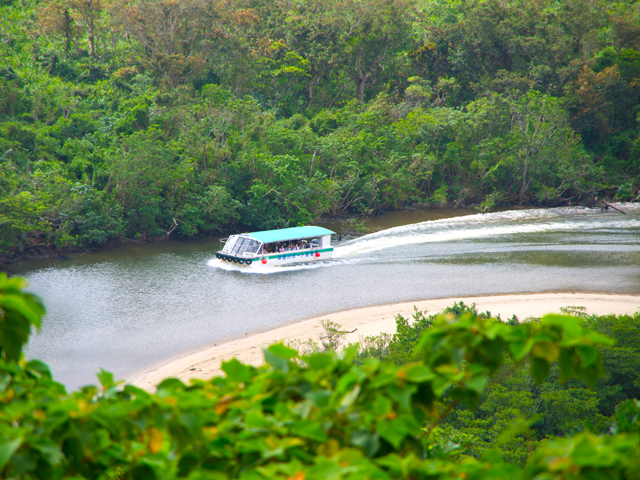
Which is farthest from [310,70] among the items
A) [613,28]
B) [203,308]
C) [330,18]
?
[203,308]

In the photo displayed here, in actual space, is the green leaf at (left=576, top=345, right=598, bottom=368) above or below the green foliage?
below

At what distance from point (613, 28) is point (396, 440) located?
5632cm

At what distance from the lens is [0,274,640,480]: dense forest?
2.33 meters

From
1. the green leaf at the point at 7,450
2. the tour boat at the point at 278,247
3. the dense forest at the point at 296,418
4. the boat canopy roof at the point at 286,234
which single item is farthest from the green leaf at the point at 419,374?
the boat canopy roof at the point at 286,234

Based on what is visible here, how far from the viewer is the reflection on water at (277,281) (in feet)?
62.5

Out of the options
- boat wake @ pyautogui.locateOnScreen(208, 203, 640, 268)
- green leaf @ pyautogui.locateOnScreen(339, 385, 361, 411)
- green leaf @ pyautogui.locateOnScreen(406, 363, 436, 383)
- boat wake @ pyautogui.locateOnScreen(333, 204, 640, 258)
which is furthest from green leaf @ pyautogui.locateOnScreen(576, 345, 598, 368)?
boat wake @ pyautogui.locateOnScreen(333, 204, 640, 258)

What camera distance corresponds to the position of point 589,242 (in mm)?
30578

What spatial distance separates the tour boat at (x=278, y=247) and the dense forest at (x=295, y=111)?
562cm

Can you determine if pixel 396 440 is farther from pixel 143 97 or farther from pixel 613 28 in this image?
pixel 613 28

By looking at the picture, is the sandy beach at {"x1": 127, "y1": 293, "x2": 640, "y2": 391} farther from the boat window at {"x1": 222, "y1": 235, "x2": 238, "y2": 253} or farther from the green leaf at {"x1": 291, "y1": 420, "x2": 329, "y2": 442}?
the green leaf at {"x1": 291, "y1": 420, "x2": 329, "y2": 442}

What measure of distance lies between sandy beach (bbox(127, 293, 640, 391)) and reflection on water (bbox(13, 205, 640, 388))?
0.72 meters

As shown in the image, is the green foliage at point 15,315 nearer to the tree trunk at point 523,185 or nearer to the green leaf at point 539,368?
the green leaf at point 539,368

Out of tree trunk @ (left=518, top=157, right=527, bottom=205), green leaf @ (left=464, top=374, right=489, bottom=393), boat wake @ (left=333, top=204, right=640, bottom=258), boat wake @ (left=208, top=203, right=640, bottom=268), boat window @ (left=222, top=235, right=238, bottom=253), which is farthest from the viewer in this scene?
tree trunk @ (left=518, top=157, right=527, bottom=205)

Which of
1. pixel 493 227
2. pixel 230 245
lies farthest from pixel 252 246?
pixel 493 227
